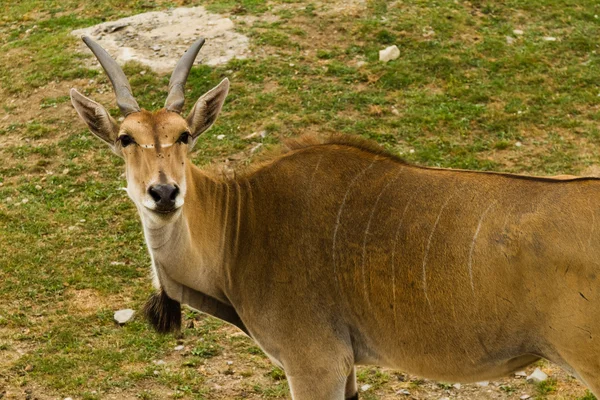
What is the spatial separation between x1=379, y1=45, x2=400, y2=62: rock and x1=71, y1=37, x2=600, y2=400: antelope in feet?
19.3

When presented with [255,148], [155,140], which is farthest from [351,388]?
[255,148]

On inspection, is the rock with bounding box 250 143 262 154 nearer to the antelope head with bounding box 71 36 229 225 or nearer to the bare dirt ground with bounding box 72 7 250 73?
the bare dirt ground with bounding box 72 7 250 73

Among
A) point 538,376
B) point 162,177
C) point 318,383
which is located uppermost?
point 162,177

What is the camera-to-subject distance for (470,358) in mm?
4824

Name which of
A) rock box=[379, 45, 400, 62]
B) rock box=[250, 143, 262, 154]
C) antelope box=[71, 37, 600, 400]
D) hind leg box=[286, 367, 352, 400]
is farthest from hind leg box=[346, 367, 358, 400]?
rock box=[379, 45, 400, 62]

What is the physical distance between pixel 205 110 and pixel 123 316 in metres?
2.55

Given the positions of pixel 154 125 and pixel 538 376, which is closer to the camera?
pixel 154 125

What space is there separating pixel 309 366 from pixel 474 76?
6.81m

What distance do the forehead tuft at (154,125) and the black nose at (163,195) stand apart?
1.31 feet

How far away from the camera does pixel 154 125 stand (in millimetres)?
5148

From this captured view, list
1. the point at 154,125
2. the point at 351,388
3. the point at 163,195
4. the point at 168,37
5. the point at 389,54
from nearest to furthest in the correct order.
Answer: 1. the point at 163,195
2. the point at 154,125
3. the point at 351,388
4. the point at 389,54
5. the point at 168,37

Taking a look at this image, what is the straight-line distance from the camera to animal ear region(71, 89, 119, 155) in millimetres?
5379

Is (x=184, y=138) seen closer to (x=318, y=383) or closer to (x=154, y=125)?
(x=154, y=125)

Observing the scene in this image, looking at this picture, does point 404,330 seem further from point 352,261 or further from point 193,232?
point 193,232
